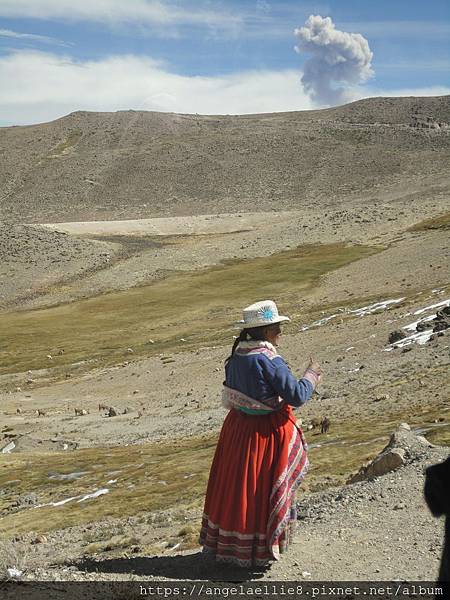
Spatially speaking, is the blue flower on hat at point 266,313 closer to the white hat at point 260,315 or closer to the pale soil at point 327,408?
the white hat at point 260,315

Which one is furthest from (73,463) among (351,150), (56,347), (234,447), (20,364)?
(351,150)

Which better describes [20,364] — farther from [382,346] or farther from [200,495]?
[200,495]

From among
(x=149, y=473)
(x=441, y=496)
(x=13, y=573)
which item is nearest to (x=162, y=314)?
(x=149, y=473)

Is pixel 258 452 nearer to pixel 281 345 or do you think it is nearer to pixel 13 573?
pixel 13 573

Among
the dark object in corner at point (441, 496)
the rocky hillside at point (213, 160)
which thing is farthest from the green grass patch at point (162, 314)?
the rocky hillside at point (213, 160)

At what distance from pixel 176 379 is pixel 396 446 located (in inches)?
718

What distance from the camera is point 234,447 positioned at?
24.1 ft

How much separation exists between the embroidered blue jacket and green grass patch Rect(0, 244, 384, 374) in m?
26.3

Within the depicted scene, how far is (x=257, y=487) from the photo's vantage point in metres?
7.19

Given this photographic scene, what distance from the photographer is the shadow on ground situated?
7270 millimetres

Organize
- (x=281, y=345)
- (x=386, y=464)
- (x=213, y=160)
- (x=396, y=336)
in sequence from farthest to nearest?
(x=213, y=160) < (x=281, y=345) < (x=396, y=336) < (x=386, y=464)

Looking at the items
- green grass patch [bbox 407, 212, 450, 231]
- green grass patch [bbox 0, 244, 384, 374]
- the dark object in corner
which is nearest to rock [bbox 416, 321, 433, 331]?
green grass patch [bbox 0, 244, 384, 374]

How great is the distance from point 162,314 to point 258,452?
40.6 meters

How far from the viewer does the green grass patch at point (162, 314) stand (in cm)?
3819
